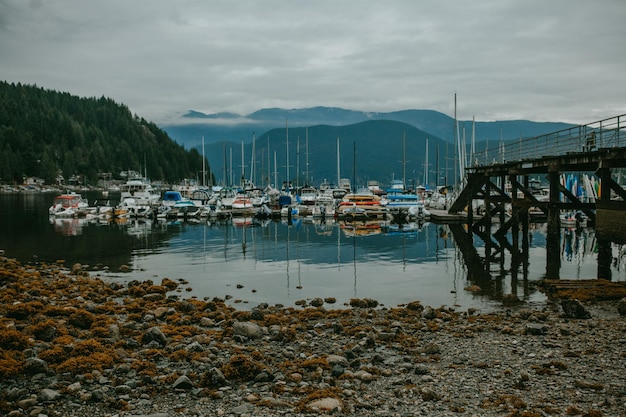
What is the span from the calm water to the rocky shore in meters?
4.50

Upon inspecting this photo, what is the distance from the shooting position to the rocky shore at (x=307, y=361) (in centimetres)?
1230

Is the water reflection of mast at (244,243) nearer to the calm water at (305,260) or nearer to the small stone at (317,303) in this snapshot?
the calm water at (305,260)

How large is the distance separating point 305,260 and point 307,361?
83.1 feet

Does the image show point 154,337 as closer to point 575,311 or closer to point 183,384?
point 183,384

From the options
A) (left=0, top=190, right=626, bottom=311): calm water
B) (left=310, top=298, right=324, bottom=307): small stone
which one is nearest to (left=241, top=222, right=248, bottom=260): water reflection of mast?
(left=0, top=190, right=626, bottom=311): calm water

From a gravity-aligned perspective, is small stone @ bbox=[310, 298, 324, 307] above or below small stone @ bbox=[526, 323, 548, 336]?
below

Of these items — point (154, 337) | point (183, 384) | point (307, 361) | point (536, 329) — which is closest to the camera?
point (183, 384)

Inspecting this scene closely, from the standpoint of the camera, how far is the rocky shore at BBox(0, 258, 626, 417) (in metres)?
12.3

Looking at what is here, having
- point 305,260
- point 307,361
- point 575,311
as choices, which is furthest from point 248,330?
point 305,260

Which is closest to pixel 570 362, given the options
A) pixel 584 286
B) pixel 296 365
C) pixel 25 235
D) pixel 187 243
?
pixel 296 365

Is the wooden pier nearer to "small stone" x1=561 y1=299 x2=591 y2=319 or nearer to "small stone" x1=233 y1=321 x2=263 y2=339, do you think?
"small stone" x1=561 y1=299 x2=591 y2=319

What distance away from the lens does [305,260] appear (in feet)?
133

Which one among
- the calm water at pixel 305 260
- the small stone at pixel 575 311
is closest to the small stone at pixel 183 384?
the calm water at pixel 305 260

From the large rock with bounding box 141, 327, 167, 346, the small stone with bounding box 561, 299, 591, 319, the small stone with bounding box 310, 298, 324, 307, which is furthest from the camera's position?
the small stone with bounding box 310, 298, 324, 307
